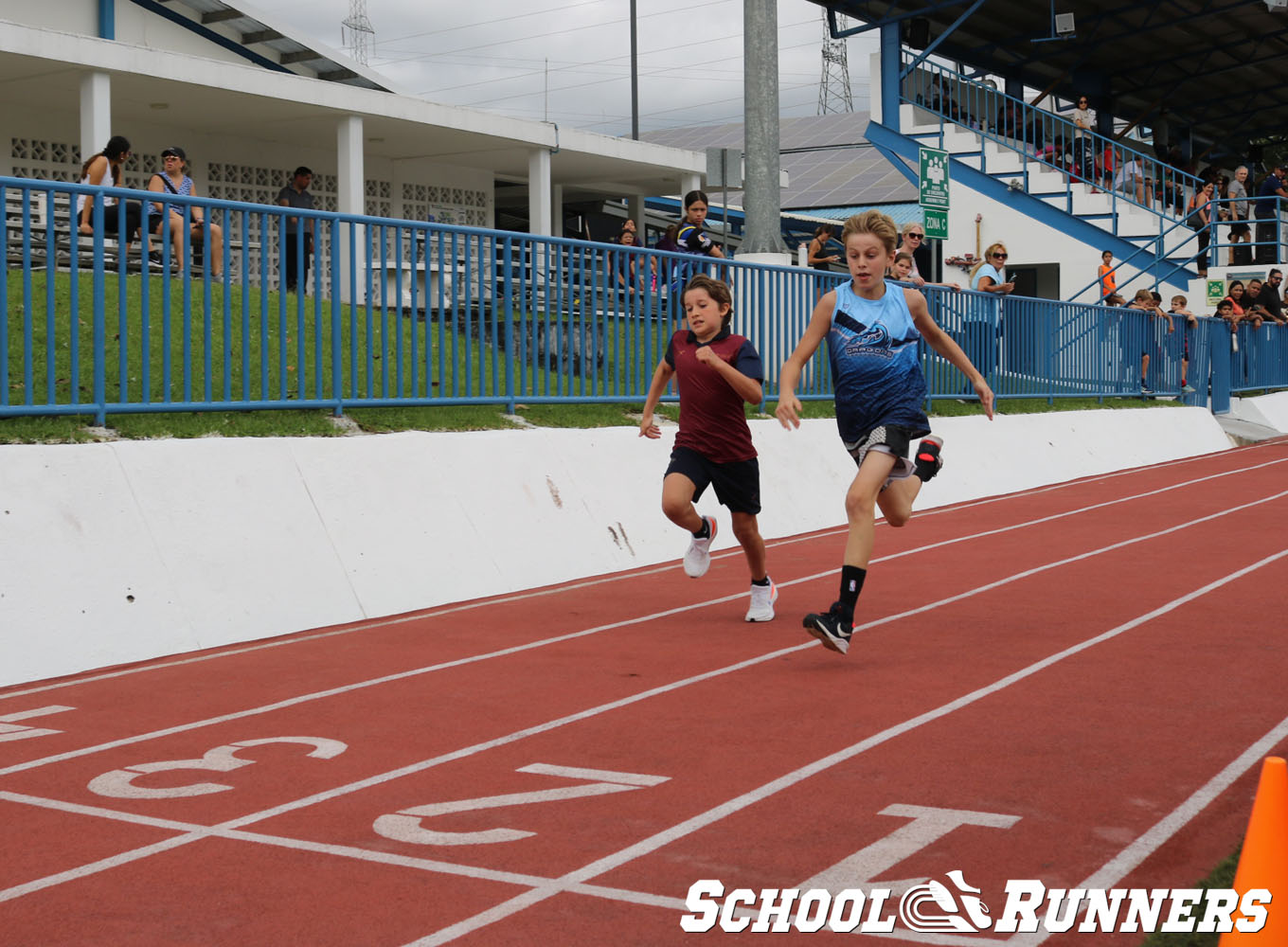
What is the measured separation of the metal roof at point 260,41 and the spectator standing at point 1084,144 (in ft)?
Result: 48.0

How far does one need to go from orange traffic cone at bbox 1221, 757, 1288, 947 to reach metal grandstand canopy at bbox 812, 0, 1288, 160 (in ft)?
94.1

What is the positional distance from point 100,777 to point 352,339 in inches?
219

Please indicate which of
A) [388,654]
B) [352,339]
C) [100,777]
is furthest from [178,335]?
[100,777]

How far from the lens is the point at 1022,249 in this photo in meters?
33.0

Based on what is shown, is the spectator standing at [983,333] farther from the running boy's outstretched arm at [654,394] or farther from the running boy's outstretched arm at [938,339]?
the running boy's outstretched arm at [938,339]

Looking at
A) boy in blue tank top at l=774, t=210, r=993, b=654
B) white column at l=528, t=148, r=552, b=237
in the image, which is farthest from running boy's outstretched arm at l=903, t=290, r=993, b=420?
white column at l=528, t=148, r=552, b=237

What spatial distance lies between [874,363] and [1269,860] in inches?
196

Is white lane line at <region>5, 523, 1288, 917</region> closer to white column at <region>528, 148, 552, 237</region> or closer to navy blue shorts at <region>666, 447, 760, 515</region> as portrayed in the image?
navy blue shorts at <region>666, 447, 760, 515</region>

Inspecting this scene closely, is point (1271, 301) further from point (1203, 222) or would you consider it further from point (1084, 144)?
point (1084, 144)

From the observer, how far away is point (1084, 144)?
33.3 m

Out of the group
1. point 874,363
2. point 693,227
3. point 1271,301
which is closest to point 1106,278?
point 1271,301

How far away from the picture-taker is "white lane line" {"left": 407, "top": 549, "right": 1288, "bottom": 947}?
13.3 ft

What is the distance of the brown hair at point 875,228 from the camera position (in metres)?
7.87

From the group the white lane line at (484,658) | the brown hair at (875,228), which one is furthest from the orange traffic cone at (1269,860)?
the brown hair at (875,228)
